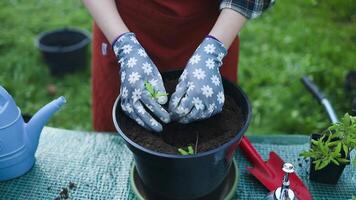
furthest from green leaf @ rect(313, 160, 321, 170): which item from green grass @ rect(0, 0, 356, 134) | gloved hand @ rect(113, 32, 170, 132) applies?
green grass @ rect(0, 0, 356, 134)

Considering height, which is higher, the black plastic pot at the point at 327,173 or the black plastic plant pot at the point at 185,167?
the black plastic plant pot at the point at 185,167

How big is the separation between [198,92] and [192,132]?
0.43 feet

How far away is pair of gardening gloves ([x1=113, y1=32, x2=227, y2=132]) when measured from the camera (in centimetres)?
117

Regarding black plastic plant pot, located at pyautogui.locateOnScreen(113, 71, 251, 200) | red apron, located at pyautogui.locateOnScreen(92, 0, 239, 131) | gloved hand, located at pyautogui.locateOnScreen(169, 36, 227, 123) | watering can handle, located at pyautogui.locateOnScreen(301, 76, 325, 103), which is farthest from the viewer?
watering can handle, located at pyautogui.locateOnScreen(301, 76, 325, 103)

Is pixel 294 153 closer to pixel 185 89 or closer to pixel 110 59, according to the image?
pixel 185 89

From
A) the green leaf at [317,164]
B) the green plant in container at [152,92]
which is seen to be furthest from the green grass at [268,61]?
the green plant in container at [152,92]

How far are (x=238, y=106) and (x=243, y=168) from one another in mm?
279

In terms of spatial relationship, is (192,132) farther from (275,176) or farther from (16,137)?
(16,137)

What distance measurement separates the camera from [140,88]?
3.94ft

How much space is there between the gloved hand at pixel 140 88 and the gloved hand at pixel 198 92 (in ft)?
0.14

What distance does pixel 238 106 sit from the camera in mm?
1282

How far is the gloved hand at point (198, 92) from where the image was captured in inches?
46.0

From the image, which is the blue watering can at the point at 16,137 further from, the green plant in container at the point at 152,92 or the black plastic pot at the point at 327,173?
the black plastic pot at the point at 327,173

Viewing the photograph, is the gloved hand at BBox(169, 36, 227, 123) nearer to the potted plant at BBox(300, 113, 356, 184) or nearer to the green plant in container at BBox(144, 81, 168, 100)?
the green plant in container at BBox(144, 81, 168, 100)
